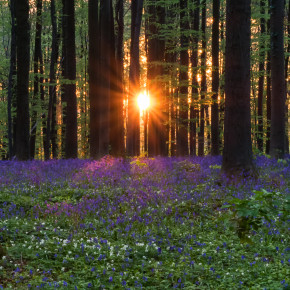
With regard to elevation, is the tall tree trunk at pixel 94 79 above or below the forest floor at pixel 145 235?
above

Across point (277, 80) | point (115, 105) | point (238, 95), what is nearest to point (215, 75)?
point (277, 80)

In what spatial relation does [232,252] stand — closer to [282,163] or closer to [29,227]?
[29,227]

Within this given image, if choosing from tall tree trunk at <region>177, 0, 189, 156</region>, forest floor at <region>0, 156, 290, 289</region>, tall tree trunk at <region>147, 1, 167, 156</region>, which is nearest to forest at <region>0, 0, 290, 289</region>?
forest floor at <region>0, 156, 290, 289</region>

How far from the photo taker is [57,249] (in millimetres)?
5289

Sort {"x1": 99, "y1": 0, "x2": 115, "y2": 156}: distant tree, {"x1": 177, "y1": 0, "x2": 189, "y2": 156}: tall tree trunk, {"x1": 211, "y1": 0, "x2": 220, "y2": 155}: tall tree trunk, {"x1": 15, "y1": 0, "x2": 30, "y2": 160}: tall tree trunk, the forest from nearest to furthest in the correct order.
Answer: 1. the forest
2. {"x1": 15, "y1": 0, "x2": 30, "y2": 160}: tall tree trunk
3. {"x1": 99, "y1": 0, "x2": 115, "y2": 156}: distant tree
4. {"x1": 211, "y1": 0, "x2": 220, "y2": 155}: tall tree trunk
5. {"x1": 177, "y1": 0, "x2": 189, "y2": 156}: tall tree trunk

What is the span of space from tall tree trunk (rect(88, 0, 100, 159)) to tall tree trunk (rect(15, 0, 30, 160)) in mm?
3163

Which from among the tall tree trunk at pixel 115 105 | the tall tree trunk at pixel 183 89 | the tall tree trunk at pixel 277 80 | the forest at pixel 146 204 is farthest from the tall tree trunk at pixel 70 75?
the tall tree trunk at pixel 277 80

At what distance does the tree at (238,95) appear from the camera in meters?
10.7

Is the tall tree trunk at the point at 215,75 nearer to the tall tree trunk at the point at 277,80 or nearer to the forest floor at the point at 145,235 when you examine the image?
the tall tree trunk at the point at 277,80

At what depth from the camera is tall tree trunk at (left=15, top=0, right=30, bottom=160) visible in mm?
17031

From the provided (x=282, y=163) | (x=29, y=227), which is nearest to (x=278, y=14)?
(x=282, y=163)

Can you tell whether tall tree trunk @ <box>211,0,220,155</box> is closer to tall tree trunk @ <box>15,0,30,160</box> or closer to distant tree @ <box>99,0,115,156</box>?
distant tree @ <box>99,0,115,156</box>

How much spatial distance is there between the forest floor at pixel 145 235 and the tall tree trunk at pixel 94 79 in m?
6.94

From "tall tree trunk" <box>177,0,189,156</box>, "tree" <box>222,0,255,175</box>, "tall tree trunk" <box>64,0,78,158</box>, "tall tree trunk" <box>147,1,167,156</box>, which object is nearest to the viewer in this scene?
"tree" <box>222,0,255,175</box>
